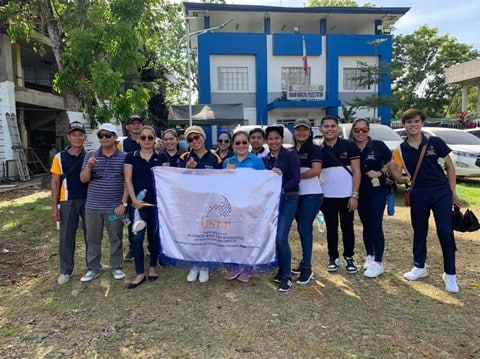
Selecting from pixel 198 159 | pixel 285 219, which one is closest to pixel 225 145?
pixel 198 159

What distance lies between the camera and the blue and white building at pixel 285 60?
24.6 metres

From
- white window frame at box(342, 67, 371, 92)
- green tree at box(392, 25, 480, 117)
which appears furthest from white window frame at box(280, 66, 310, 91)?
green tree at box(392, 25, 480, 117)

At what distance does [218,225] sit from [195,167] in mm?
684

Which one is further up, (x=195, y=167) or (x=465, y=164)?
A: (x=195, y=167)

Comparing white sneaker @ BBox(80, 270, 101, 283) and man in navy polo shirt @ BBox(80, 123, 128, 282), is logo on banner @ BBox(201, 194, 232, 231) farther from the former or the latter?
white sneaker @ BBox(80, 270, 101, 283)

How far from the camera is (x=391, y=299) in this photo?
3871mm

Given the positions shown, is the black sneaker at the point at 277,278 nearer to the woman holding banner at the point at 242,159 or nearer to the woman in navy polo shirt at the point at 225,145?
the woman holding banner at the point at 242,159

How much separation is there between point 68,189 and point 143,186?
86 cm

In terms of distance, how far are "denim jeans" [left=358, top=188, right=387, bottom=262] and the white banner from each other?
106 centimetres

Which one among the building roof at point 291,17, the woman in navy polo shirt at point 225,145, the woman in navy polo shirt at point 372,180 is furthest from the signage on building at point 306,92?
the woman in navy polo shirt at point 372,180

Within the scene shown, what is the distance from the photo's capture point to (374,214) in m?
4.30

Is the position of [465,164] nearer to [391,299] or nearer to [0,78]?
[391,299]

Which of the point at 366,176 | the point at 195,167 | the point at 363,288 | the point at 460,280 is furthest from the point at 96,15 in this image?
the point at 460,280

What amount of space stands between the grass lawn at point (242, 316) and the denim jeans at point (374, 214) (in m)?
0.40
